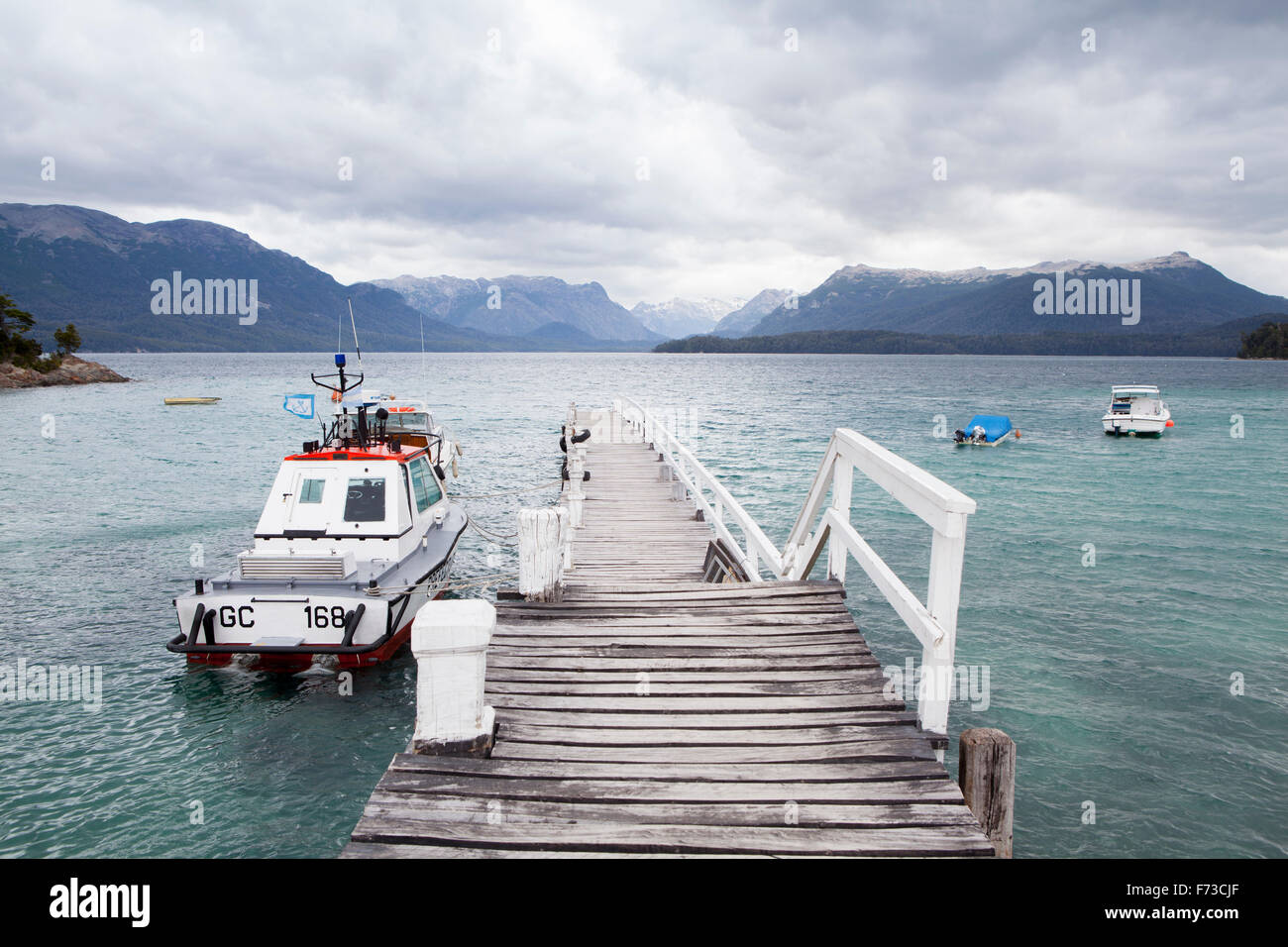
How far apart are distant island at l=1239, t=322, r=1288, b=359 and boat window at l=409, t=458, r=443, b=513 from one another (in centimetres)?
21521

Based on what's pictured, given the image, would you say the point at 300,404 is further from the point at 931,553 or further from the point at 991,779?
the point at 991,779

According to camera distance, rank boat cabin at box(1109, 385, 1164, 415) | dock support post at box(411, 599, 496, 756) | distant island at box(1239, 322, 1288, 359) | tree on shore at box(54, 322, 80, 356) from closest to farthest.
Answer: dock support post at box(411, 599, 496, 756) → boat cabin at box(1109, 385, 1164, 415) → tree on shore at box(54, 322, 80, 356) → distant island at box(1239, 322, 1288, 359)

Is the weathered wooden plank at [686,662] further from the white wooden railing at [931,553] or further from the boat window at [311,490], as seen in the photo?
the boat window at [311,490]

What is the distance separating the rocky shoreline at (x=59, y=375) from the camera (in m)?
72.9

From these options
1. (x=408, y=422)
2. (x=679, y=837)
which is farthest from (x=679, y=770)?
(x=408, y=422)

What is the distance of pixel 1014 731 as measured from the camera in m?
9.07

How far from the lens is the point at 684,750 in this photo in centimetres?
441

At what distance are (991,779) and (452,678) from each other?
3246mm

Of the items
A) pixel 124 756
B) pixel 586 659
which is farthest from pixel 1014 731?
pixel 124 756

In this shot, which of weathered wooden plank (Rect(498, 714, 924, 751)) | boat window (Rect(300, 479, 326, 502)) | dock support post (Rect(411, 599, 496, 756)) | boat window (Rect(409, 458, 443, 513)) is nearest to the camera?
dock support post (Rect(411, 599, 496, 756))

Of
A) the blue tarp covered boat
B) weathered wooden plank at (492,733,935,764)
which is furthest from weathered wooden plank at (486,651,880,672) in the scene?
the blue tarp covered boat

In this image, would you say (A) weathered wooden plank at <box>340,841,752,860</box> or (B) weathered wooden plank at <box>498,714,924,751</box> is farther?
(B) weathered wooden plank at <box>498,714,924,751</box>

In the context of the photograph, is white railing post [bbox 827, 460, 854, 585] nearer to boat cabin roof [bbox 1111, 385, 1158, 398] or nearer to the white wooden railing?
the white wooden railing

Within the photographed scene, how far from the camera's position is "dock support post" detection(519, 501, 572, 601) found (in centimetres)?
679
